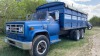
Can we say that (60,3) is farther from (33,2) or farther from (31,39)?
(33,2)

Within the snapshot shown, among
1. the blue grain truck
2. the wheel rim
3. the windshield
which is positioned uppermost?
the windshield

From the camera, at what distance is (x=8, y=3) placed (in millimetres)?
12234

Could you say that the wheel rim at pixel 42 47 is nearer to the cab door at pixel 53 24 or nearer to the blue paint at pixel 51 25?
the blue paint at pixel 51 25

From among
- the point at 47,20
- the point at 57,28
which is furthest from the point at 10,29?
the point at 57,28

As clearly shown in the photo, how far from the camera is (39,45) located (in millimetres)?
5531

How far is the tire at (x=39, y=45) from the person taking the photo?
5.19 meters

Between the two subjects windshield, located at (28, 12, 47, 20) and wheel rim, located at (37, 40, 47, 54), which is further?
windshield, located at (28, 12, 47, 20)

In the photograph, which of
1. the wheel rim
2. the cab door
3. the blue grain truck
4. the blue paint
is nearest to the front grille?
the blue grain truck

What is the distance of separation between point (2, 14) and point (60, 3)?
6.98 metres

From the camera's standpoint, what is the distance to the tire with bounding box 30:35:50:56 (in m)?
5.19

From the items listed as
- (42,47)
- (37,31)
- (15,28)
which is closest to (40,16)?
(37,31)

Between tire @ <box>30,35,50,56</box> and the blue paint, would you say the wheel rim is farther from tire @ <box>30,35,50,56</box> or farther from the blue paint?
the blue paint

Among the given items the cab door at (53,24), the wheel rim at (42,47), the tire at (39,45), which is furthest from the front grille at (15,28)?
the cab door at (53,24)

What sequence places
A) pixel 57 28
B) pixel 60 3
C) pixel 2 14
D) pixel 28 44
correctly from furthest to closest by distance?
pixel 2 14 → pixel 60 3 → pixel 57 28 → pixel 28 44
